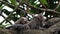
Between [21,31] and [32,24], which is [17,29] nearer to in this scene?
[21,31]

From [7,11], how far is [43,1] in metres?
0.51

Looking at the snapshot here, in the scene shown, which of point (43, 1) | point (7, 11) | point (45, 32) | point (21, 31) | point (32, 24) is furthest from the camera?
point (32, 24)

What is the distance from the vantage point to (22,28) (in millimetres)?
1712

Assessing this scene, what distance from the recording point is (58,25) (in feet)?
4.98

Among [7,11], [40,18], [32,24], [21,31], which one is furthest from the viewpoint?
[40,18]

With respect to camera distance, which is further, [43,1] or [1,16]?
[1,16]

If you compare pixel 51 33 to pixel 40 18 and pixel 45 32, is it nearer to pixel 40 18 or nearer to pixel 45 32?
pixel 45 32

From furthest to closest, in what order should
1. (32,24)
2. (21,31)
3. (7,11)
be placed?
(32,24)
(7,11)
(21,31)

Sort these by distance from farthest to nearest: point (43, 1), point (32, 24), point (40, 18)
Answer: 1. point (40, 18)
2. point (32, 24)
3. point (43, 1)

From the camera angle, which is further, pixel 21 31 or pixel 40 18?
pixel 40 18

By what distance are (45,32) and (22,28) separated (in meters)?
0.27

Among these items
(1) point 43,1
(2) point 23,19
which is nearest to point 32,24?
(2) point 23,19

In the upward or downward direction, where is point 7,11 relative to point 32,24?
upward

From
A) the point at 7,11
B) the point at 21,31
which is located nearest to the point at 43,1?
the point at 21,31
